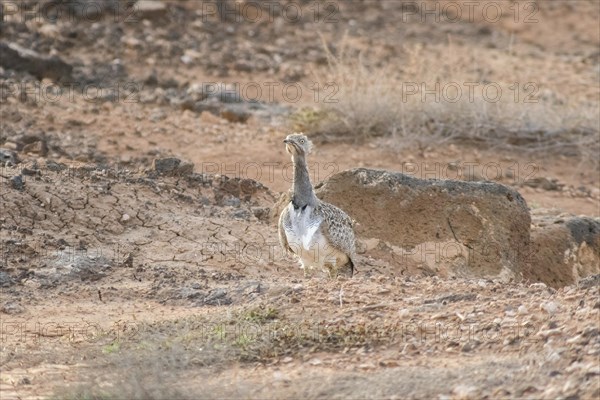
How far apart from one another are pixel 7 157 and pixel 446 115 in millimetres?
5858

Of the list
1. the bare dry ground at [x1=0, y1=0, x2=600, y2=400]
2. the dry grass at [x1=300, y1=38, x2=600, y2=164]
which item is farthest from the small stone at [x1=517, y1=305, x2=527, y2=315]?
the dry grass at [x1=300, y1=38, x2=600, y2=164]

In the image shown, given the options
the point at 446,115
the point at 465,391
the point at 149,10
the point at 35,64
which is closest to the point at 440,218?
the point at 465,391

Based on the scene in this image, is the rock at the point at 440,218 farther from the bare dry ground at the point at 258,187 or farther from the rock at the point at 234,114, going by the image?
the rock at the point at 234,114

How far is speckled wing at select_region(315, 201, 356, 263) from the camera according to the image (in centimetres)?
913

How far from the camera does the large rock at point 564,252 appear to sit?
1075cm

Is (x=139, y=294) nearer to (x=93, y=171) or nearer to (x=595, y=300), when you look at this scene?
(x=93, y=171)

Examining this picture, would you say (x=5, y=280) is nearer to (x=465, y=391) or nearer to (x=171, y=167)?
(x=171, y=167)

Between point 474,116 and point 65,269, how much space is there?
23.8 feet

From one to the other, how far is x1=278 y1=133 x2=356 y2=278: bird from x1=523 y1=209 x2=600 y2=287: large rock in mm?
2109

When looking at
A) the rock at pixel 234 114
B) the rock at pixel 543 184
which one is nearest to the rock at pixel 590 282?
the rock at pixel 543 184

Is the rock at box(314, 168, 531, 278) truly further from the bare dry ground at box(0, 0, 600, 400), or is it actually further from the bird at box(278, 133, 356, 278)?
the bird at box(278, 133, 356, 278)

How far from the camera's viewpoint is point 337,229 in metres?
9.20

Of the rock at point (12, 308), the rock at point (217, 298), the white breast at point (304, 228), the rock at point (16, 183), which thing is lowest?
the rock at point (12, 308)

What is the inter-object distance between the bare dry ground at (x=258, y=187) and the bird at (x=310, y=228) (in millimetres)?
237
